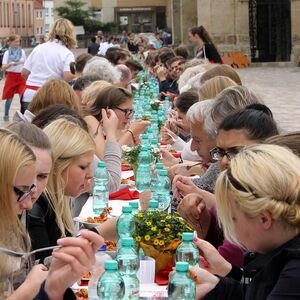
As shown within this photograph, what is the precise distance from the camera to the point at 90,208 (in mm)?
6688

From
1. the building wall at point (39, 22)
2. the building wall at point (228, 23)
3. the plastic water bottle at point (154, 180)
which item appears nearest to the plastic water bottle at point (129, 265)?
the plastic water bottle at point (154, 180)

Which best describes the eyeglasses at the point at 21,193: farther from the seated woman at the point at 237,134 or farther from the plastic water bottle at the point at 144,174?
the plastic water bottle at the point at 144,174

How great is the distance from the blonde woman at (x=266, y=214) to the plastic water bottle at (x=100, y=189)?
314cm

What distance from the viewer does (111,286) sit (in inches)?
148

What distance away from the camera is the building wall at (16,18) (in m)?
102

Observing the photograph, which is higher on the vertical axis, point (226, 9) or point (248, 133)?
point (226, 9)

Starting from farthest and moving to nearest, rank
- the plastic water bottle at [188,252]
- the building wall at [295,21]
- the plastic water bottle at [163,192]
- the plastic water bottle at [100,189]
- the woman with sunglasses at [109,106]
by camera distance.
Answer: the building wall at [295,21]
the woman with sunglasses at [109,106]
the plastic water bottle at [100,189]
the plastic water bottle at [163,192]
the plastic water bottle at [188,252]

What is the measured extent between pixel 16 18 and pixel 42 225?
10635cm

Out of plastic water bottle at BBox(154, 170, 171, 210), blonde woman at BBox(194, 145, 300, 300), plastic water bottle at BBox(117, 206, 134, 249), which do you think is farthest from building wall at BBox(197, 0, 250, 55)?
blonde woman at BBox(194, 145, 300, 300)

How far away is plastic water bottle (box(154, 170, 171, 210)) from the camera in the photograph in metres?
6.32

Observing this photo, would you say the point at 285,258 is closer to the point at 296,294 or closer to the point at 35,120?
the point at 296,294

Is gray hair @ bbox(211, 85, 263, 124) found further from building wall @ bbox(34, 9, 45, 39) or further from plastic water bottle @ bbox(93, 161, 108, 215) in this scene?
building wall @ bbox(34, 9, 45, 39)

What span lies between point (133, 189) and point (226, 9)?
34733mm

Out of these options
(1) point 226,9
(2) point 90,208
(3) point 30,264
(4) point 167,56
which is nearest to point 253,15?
(1) point 226,9
